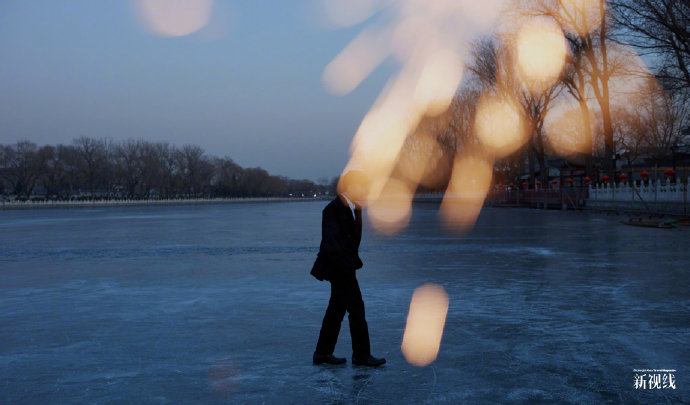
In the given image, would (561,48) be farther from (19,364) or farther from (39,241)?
(19,364)

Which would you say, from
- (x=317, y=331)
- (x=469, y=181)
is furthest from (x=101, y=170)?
(x=317, y=331)

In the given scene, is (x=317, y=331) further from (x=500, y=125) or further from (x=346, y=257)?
(x=500, y=125)

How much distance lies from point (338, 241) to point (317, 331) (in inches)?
69.1

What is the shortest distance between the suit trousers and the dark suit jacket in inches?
3.1

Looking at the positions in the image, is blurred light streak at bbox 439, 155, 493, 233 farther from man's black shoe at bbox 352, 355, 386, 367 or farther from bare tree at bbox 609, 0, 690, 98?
man's black shoe at bbox 352, 355, 386, 367

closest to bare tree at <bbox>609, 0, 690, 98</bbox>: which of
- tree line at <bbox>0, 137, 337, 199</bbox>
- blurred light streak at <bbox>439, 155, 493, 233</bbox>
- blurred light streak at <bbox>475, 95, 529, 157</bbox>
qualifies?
blurred light streak at <bbox>475, 95, 529, 157</bbox>

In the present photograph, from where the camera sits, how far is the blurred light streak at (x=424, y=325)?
5340 mm

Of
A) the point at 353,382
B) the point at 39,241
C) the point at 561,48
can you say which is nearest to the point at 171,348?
the point at 353,382

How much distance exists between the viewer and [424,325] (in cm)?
655

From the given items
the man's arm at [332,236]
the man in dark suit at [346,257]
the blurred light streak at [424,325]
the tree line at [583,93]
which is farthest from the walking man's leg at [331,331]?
the tree line at [583,93]

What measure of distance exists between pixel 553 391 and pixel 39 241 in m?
19.7

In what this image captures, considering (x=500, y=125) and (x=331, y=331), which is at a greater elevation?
(x=500, y=125)

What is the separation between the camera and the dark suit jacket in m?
4.83

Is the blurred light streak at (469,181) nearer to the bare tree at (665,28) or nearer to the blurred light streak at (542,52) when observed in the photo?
the blurred light streak at (542,52)
